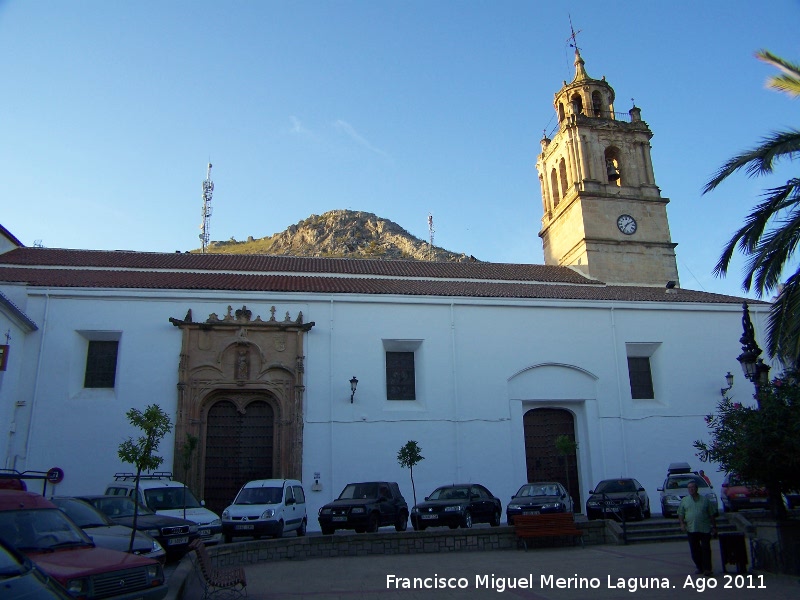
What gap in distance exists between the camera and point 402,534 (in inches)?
586

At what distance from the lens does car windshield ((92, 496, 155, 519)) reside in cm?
1354

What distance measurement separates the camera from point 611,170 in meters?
35.3

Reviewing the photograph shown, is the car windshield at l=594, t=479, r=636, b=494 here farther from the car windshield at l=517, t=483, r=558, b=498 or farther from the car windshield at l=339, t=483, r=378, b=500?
the car windshield at l=339, t=483, r=378, b=500

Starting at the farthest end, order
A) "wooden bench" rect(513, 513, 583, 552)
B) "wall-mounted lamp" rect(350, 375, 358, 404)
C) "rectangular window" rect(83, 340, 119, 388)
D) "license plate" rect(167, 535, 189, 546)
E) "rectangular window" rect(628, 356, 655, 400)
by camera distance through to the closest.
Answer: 1. "rectangular window" rect(628, 356, 655, 400)
2. "wall-mounted lamp" rect(350, 375, 358, 404)
3. "rectangular window" rect(83, 340, 119, 388)
4. "wooden bench" rect(513, 513, 583, 552)
5. "license plate" rect(167, 535, 189, 546)

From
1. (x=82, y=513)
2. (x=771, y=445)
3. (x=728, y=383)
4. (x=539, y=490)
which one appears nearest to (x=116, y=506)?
(x=82, y=513)

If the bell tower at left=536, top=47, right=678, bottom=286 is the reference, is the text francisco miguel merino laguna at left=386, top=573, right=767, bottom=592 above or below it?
below

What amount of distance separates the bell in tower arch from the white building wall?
11.6m

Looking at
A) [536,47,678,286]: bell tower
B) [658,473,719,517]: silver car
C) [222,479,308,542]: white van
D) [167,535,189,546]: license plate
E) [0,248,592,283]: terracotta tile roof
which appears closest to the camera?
[167,535,189,546]: license plate

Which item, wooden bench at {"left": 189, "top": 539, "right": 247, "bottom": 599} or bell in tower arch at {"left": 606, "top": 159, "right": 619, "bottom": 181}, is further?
bell in tower arch at {"left": 606, "top": 159, "right": 619, "bottom": 181}

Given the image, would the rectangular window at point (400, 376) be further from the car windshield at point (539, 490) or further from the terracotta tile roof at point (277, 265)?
the car windshield at point (539, 490)

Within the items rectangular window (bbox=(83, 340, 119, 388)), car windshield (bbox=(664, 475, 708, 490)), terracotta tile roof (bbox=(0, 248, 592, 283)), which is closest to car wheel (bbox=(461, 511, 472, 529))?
car windshield (bbox=(664, 475, 708, 490))

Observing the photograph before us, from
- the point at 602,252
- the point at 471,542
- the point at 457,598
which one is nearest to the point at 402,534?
the point at 471,542

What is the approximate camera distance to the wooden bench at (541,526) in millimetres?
15102

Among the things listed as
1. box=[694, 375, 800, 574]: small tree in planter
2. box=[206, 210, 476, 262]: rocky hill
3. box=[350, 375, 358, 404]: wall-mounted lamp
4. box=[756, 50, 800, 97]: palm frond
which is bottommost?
box=[694, 375, 800, 574]: small tree in planter
